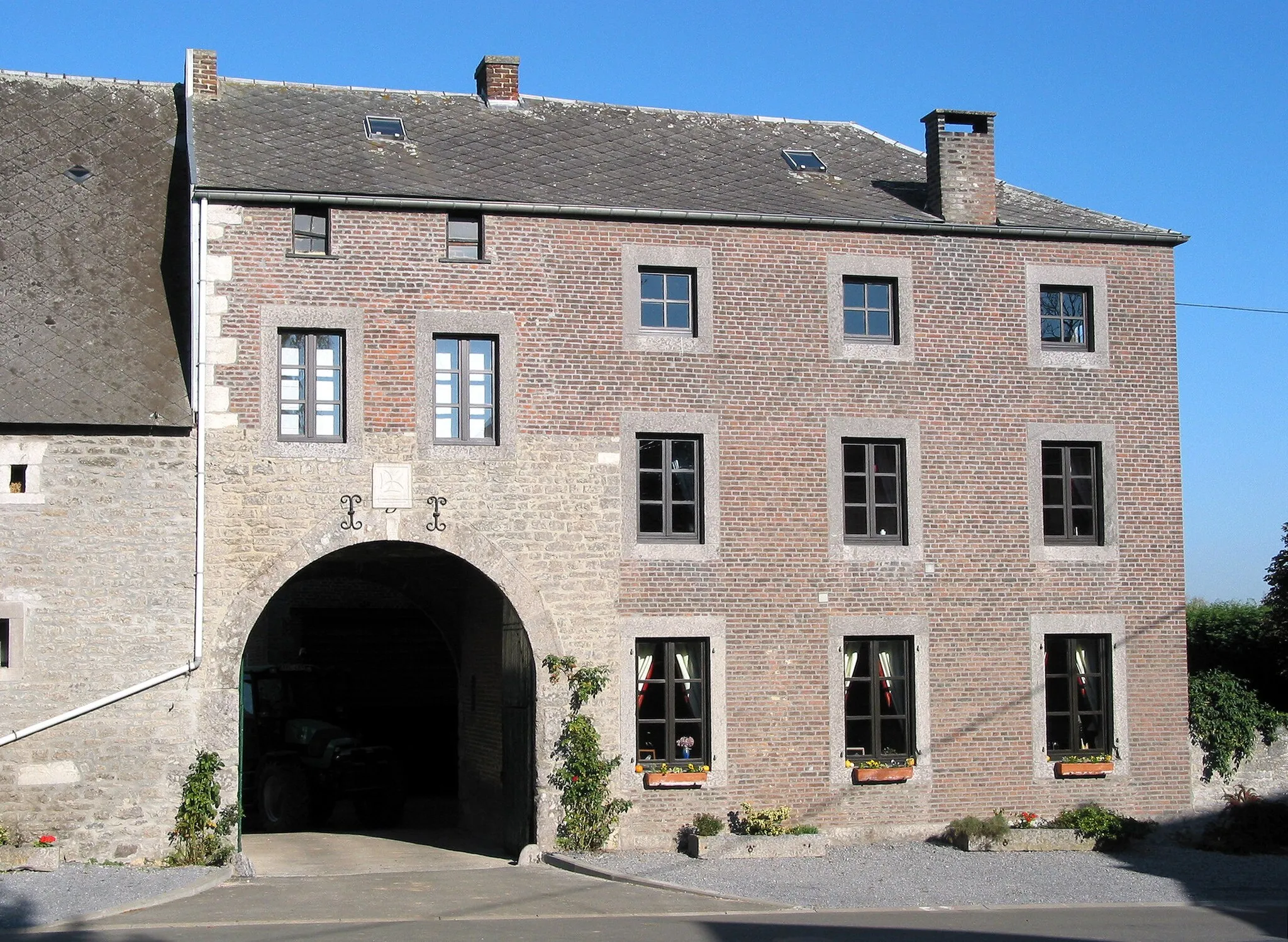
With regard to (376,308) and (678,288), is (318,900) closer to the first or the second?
(376,308)

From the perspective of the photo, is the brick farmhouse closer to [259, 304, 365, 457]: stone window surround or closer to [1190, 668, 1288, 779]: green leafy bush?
[259, 304, 365, 457]: stone window surround

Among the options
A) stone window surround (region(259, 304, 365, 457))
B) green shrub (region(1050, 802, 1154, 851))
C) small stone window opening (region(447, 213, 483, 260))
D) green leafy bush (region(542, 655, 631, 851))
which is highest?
small stone window opening (region(447, 213, 483, 260))

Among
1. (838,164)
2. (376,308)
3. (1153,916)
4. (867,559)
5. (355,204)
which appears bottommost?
(1153,916)

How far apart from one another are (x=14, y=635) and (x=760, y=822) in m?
8.36

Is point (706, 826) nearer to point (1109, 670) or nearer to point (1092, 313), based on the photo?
point (1109, 670)

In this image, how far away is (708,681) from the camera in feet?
58.0

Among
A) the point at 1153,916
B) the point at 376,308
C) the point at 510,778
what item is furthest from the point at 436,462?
the point at 1153,916

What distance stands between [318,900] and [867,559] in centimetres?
756

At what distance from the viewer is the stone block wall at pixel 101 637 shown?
15.8 metres

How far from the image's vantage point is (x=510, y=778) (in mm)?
18859

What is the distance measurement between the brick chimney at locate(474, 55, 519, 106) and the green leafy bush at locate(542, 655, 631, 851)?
8.30m

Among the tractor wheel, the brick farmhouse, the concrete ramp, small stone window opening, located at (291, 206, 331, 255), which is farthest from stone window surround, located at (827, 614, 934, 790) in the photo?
the tractor wheel

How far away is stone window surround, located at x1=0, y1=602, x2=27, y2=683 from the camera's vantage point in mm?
15883

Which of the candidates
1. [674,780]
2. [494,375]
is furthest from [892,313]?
[674,780]
